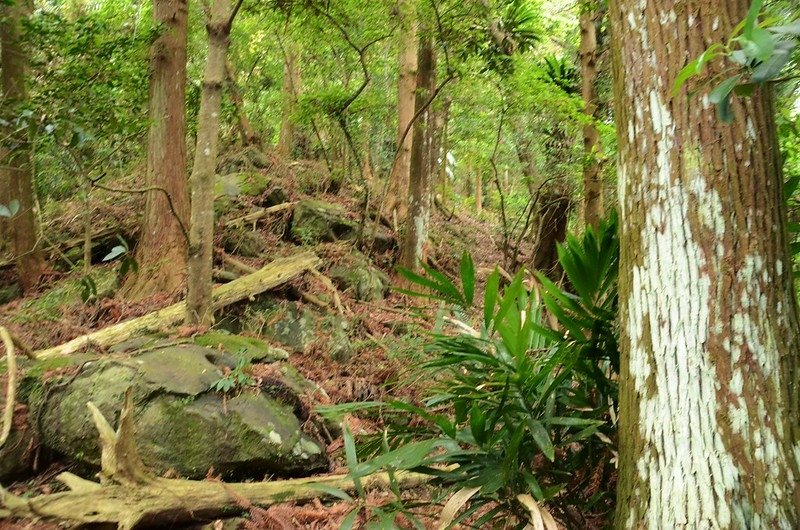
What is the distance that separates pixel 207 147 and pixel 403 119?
582cm

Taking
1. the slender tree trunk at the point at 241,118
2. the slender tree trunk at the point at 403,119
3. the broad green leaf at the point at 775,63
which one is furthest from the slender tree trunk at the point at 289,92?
the broad green leaf at the point at 775,63

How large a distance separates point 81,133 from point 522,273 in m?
3.81

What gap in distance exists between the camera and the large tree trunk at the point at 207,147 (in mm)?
5289

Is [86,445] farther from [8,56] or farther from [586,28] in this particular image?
[586,28]

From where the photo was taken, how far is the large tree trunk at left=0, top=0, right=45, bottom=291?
697 centimetres

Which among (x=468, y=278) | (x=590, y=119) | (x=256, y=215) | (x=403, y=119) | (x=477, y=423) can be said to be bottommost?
(x=477, y=423)

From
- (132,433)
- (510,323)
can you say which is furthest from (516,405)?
(132,433)

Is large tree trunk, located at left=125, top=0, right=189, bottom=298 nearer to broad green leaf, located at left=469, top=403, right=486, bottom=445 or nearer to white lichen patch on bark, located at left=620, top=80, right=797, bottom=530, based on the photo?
broad green leaf, located at left=469, top=403, right=486, bottom=445

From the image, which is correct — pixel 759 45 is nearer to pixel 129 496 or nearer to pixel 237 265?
pixel 129 496

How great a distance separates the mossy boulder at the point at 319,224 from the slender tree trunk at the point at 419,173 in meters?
1.08

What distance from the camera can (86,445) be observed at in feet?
13.1

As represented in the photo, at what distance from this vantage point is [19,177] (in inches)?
297

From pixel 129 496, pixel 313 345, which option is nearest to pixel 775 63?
pixel 129 496

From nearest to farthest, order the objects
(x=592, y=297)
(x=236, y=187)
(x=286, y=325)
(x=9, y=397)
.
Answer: (x=592, y=297) → (x=9, y=397) → (x=286, y=325) → (x=236, y=187)
